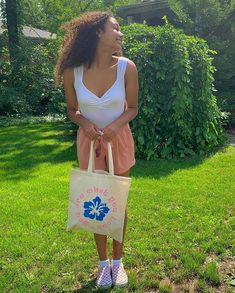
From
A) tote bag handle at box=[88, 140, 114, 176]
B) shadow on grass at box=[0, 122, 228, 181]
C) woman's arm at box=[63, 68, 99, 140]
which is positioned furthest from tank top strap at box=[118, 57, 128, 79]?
shadow on grass at box=[0, 122, 228, 181]

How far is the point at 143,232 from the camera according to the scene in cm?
354

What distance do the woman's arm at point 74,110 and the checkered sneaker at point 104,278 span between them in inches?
37.7

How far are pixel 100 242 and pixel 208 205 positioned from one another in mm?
1735

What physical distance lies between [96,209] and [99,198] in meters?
0.07

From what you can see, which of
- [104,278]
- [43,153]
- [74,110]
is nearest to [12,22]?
[43,153]

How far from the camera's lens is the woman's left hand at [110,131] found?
7.75 feet

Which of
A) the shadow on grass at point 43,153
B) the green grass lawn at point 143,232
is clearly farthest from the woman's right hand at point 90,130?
the shadow on grass at point 43,153

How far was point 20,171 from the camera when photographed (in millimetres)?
5754

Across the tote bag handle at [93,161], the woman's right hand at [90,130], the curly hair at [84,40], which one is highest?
the curly hair at [84,40]

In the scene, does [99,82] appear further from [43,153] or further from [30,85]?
[30,85]

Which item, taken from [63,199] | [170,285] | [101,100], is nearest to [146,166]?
[63,199]

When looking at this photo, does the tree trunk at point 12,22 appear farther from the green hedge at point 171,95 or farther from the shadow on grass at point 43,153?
the green hedge at point 171,95

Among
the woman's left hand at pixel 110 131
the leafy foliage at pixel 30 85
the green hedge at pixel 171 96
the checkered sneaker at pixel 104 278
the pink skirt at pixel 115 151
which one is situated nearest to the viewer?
the woman's left hand at pixel 110 131

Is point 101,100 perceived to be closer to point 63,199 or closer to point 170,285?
point 170,285
